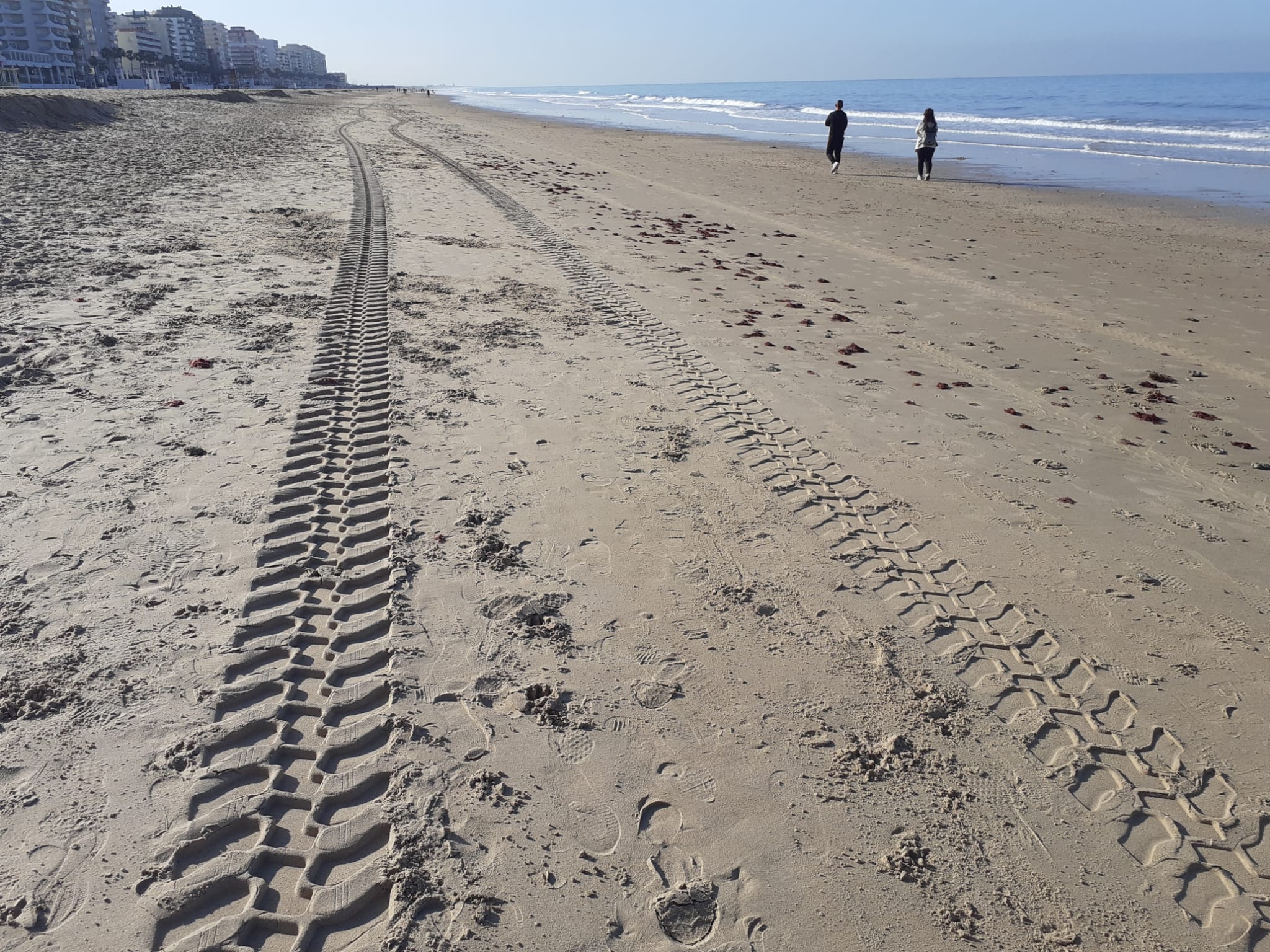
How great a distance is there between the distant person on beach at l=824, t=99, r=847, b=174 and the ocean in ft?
8.39

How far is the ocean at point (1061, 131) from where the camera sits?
1912cm

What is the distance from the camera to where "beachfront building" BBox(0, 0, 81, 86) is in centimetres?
9681

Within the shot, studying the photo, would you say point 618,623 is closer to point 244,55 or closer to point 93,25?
point 93,25

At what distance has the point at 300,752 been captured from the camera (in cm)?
241

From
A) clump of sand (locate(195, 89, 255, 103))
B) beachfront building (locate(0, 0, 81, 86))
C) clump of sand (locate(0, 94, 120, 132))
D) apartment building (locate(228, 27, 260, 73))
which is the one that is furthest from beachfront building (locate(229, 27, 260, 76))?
clump of sand (locate(0, 94, 120, 132))

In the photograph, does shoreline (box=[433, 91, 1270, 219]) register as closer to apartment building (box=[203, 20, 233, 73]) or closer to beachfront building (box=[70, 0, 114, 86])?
beachfront building (box=[70, 0, 114, 86])

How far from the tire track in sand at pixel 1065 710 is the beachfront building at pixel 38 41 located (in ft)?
409

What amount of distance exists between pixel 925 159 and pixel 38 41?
428ft

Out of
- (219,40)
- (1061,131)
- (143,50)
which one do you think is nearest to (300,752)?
(1061,131)

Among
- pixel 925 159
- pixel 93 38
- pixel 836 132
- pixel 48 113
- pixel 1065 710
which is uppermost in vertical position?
pixel 93 38

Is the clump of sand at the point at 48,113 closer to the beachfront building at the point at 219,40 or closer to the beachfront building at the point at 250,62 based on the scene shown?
the beachfront building at the point at 250,62

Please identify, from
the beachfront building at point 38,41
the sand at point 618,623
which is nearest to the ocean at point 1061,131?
the sand at point 618,623

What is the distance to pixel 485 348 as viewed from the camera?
6.02 meters

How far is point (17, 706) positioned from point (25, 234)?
833 centimetres
